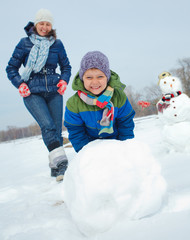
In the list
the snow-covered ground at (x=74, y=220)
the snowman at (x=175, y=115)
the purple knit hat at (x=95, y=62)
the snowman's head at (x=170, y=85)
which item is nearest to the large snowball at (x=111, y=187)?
the snow-covered ground at (x=74, y=220)

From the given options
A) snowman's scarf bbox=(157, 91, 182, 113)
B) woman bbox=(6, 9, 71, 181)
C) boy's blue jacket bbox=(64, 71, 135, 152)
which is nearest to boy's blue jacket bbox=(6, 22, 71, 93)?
woman bbox=(6, 9, 71, 181)

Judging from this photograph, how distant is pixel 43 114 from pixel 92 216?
4.80ft

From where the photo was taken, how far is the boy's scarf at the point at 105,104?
1592mm

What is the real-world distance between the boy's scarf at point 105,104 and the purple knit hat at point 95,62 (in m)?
0.18

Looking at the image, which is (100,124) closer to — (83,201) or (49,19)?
(83,201)

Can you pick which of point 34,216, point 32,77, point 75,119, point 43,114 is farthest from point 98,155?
point 32,77

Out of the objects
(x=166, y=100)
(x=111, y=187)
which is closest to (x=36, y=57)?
(x=111, y=187)

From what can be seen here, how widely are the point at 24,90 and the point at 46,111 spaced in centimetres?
32

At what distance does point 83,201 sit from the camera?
0.92m

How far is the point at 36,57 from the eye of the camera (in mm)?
2113

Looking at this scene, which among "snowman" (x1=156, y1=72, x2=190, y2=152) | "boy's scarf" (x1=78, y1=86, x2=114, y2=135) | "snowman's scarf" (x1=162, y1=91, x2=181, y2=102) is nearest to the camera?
"boy's scarf" (x1=78, y1=86, x2=114, y2=135)

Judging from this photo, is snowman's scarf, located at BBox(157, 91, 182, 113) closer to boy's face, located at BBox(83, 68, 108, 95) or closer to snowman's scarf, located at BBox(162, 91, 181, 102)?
snowman's scarf, located at BBox(162, 91, 181, 102)

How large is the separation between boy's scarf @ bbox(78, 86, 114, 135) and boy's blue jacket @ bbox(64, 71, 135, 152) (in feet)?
0.22

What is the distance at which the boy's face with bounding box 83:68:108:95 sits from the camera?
64.4 inches
